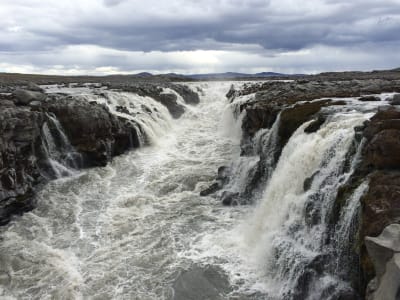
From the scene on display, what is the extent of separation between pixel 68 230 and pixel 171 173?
11.0 meters

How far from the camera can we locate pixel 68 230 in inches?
882

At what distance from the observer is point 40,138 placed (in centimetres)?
2955

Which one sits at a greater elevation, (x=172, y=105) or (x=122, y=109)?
(x=122, y=109)

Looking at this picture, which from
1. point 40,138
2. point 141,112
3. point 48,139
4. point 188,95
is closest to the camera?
point 40,138

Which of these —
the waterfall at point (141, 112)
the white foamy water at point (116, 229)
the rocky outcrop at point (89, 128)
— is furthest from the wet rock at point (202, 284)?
the waterfall at point (141, 112)

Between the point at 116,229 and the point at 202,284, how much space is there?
7.48 metres

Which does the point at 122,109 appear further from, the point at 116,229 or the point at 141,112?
the point at 116,229

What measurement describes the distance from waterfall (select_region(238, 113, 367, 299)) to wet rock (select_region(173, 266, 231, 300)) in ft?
6.43

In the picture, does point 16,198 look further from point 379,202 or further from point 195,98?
point 195,98

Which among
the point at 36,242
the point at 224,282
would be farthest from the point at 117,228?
the point at 224,282

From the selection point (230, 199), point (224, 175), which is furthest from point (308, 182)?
point (224, 175)

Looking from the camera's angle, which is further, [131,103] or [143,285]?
[131,103]

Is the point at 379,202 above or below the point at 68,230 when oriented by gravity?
above

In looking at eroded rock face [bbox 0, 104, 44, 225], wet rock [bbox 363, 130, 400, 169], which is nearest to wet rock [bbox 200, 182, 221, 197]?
eroded rock face [bbox 0, 104, 44, 225]
